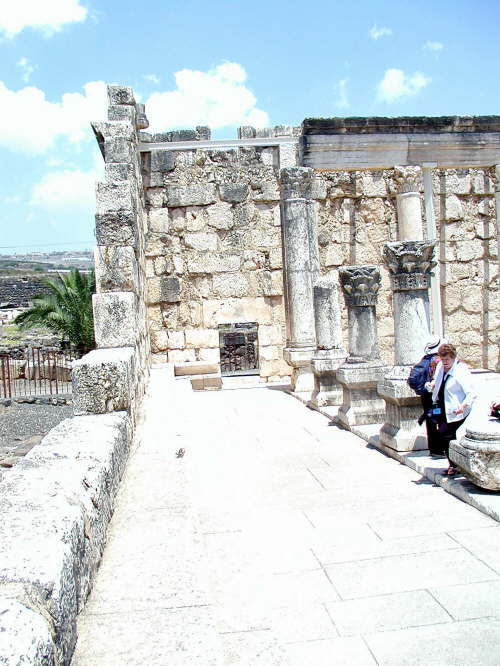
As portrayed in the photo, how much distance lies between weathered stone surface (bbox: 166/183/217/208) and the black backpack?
6.90m

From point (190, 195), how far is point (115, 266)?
5.12 meters

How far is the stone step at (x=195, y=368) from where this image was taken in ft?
39.4

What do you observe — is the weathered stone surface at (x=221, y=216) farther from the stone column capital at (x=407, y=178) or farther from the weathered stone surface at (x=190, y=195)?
the stone column capital at (x=407, y=178)

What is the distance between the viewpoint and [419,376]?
618 centimetres

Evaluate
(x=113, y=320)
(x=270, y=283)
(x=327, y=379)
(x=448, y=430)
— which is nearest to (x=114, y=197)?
(x=113, y=320)

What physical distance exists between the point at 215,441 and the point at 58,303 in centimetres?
1665

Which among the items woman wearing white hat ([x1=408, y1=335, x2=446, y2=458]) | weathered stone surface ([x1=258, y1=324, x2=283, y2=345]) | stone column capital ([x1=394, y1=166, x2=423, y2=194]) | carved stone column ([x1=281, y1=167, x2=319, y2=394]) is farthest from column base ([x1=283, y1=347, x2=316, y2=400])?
woman wearing white hat ([x1=408, y1=335, x2=446, y2=458])

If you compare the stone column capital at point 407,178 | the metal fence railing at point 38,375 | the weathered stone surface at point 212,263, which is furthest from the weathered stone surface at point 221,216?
the metal fence railing at point 38,375

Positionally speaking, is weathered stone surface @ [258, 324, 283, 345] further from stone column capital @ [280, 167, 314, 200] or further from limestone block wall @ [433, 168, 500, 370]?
limestone block wall @ [433, 168, 500, 370]

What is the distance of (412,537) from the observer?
4.44 metres

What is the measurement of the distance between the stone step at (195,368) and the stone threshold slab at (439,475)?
461 cm

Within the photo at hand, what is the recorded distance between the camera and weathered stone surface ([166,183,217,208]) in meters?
12.1

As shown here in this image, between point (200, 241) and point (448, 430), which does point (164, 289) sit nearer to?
point (200, 241)

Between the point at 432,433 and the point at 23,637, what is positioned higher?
the point at 23,637
